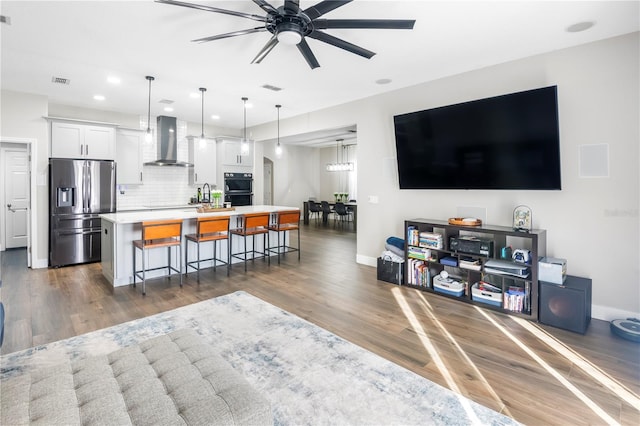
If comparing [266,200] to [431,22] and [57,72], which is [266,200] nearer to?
[57,72]

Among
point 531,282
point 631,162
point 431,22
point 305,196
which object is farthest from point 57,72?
point 305,196

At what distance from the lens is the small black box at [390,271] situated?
4.51m

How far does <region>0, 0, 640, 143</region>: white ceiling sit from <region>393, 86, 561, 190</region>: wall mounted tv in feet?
1.96

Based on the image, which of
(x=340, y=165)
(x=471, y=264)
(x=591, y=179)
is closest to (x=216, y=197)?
(x=471, y=264)

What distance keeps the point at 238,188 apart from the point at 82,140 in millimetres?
3258

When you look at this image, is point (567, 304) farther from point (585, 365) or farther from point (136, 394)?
point (136, 394)

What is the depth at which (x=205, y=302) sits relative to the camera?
3799 millimetres

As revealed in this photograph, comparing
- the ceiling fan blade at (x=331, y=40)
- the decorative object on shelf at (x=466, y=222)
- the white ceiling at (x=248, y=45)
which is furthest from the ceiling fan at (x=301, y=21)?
the decorative object on shelf at (x=466, y=222)

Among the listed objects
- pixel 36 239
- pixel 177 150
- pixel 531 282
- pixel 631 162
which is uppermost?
pixel 177 150

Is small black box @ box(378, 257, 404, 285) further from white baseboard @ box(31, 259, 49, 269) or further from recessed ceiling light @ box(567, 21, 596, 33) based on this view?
white baseboard @ box(31, 259, 49, 269)

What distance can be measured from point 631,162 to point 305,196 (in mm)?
9800

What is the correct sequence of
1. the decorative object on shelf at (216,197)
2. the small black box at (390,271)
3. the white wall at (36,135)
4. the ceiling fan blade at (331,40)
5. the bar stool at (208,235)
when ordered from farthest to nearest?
the decorative object on shelf at (216,197) → the white wall at (36,135) → the bar stool at (208,235) → the small black box at (390,271) → the ceiling fan blade at (331,40)

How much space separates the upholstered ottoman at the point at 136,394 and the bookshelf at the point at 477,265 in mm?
3107

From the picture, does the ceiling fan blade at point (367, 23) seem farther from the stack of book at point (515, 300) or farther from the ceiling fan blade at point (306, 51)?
the stack of book at point (515, 300)
